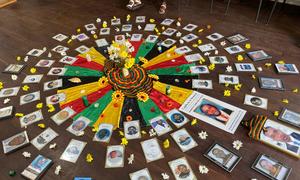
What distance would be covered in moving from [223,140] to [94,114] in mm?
1217

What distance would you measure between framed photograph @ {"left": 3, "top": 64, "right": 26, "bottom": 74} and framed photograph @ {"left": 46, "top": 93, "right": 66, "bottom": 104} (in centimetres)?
67

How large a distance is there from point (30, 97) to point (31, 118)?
0.30 metres

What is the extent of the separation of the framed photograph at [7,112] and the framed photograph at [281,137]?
2.35 m

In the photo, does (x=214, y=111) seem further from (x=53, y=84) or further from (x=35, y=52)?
(x=35, y=52)

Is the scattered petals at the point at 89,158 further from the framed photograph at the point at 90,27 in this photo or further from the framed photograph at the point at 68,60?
the framed photograph at the point at 90,27

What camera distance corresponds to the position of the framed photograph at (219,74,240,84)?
2.69m

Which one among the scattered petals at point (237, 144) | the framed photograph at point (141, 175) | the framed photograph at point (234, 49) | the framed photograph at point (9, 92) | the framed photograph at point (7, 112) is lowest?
the framed photograph at point (141, 175)

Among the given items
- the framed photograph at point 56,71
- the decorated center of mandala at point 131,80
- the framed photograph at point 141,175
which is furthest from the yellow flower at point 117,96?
the framed photograph at point 141,175

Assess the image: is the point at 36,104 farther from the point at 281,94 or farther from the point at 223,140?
the point at 281,94

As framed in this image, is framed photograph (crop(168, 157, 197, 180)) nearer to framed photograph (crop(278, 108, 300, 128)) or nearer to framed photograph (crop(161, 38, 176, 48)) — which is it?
framed photograph (crop(278, 108, 300, 128))

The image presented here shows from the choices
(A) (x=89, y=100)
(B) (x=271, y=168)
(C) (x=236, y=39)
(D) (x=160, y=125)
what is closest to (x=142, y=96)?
(D) (x=160, y=125)

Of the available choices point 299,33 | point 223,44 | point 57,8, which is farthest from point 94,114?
point 299,33

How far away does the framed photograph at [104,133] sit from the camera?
225cm

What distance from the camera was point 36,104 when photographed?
259 centimetres
